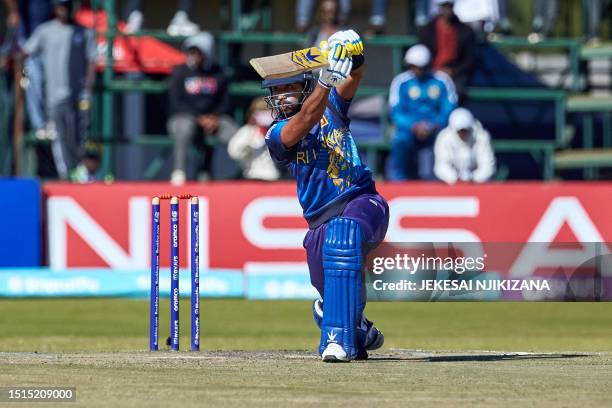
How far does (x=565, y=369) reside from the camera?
8414mm

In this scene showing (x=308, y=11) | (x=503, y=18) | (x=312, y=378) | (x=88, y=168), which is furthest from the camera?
(x=503, y=18)

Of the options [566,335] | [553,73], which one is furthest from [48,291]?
[553,73]

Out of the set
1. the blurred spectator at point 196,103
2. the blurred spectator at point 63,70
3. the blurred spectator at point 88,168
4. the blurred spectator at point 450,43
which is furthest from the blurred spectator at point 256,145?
the blurred spectator at point 450,43

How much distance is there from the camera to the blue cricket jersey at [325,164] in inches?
351

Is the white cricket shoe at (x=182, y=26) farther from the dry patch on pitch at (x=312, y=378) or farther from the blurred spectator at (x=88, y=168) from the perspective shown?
the dry patch on pitch at (x=312, y=378)

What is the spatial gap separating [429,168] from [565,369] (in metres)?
11.1

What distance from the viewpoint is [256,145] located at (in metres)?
18.7

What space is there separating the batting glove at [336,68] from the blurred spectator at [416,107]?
9.89m

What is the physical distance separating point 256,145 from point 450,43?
116 inches

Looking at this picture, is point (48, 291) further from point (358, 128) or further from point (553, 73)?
point (553, 73)

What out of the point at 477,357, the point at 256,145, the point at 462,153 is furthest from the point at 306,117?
the point at 256,145

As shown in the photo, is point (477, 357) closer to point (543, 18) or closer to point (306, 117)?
point (306, 117)

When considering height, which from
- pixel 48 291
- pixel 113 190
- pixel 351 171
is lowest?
pixel 48 291

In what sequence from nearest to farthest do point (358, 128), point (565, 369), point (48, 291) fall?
point (565, 369)
point (48, 291)
point (358, 128)
